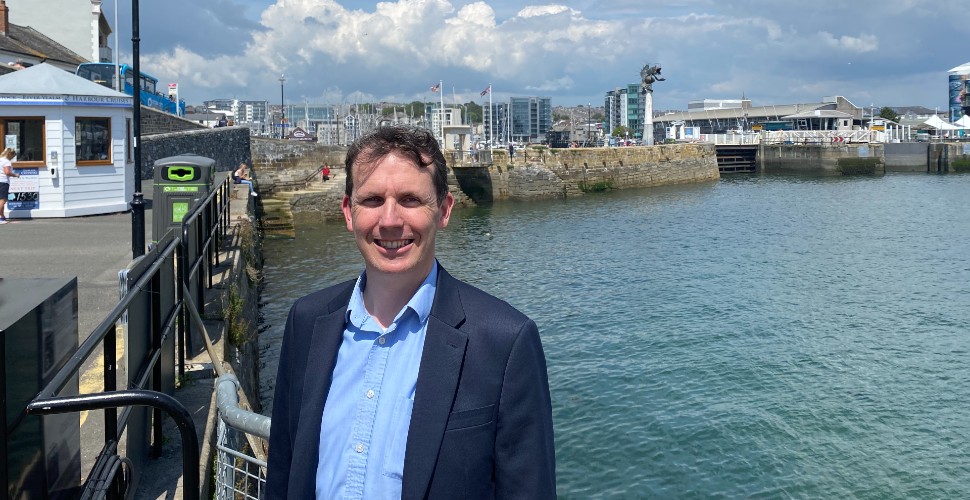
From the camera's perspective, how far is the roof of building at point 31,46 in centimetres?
3597

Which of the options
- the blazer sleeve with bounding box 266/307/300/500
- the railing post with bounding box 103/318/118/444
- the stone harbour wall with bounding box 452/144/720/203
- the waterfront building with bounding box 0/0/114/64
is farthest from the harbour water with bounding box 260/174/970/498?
the waterfront building with bounding box 0/0/114/64

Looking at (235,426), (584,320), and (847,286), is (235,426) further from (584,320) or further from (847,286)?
(847,286)

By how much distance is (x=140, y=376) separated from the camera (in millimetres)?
4910

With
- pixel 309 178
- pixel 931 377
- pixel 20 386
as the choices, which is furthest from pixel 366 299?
pixel 309 178

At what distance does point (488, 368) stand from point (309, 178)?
1618 inches

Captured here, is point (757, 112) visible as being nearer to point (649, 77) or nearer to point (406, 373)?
point (649, 77)

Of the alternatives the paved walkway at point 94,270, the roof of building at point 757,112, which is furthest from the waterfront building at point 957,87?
the paved walkway at point 94,270

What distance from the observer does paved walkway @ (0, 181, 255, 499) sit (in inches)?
199

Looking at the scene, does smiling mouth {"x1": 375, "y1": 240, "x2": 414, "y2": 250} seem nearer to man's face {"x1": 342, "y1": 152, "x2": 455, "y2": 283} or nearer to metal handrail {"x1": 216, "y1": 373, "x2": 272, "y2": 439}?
man's face {"x1": 342, "y1": 152, "x2": 455, "y2": 283}

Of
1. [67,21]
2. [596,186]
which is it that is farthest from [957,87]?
[67,21]

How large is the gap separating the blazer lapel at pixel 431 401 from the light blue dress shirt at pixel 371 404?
0.18 feet

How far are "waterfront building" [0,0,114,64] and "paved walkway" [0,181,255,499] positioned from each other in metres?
41.7

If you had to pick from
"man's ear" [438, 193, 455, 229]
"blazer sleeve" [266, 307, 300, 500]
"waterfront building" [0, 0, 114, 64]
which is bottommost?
"blazer sleeve" [266, 307, 300, 500]

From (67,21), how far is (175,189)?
167ft
